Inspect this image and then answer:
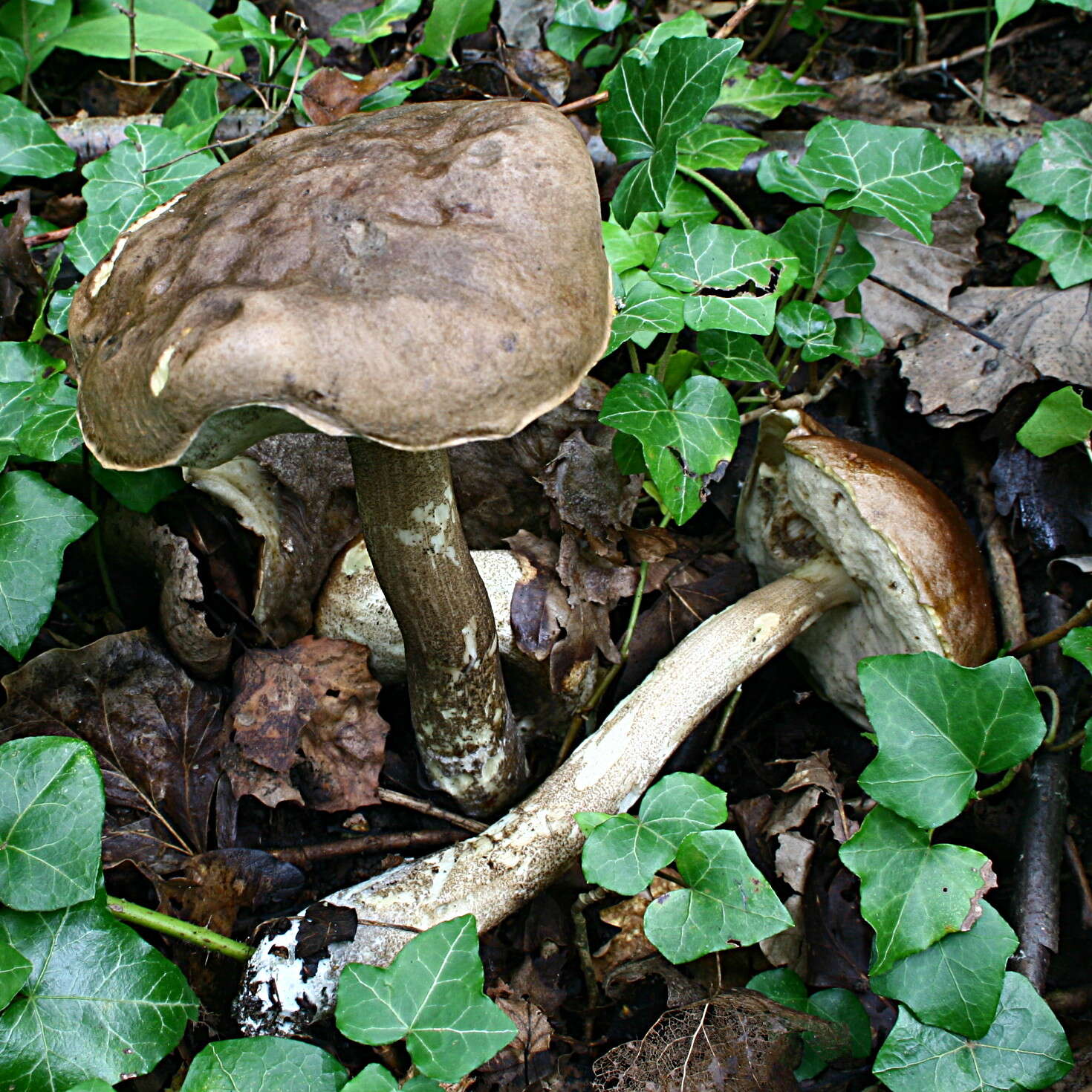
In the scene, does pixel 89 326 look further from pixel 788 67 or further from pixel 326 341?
pixel 788 67

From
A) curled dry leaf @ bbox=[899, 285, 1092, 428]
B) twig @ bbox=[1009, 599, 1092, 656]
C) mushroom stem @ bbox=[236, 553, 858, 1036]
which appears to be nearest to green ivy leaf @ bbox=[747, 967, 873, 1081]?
mushroom stem @ bbox=[236, 553, 858, 1036]

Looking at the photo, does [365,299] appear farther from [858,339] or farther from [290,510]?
[858,339]

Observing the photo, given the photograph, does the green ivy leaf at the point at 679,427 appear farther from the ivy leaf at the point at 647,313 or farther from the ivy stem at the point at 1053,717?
the ivy stem at the point at 1053,717

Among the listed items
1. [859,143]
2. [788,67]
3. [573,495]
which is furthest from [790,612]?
[788,67]

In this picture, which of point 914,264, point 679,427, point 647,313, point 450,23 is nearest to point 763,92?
point 914,264

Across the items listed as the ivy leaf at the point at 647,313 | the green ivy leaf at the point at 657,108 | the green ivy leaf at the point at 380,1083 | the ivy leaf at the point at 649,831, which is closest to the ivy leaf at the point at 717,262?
the ivy leaf at the point at 647,313

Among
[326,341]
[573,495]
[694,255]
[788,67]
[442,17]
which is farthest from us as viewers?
[788,67]
